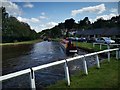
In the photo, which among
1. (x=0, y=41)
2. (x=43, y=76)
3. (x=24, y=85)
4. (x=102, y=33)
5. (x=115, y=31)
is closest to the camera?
(x=24, y=85)

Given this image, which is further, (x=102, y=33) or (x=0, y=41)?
(x=102, y=33)

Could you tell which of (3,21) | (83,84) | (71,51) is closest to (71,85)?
(83,84)

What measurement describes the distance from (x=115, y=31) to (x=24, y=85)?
82061mm

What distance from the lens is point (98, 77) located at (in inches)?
467

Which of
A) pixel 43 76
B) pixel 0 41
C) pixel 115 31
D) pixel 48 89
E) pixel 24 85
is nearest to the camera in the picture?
pixel 48 89

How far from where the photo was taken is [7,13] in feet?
343

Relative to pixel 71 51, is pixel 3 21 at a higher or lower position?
higher

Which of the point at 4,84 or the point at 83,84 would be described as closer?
the point at 83,84

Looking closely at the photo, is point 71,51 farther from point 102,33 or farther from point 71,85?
point 102,33

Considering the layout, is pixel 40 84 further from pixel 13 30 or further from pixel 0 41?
pixel 13 30

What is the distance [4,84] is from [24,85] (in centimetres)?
136

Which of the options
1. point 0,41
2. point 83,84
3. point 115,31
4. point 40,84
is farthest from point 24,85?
point 115,31

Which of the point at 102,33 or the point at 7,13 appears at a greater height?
the point at 7,13

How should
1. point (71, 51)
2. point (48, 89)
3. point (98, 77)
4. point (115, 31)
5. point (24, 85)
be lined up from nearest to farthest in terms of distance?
point (48, 89), point (98, 77), point (24, 85), point (71, 51), point (115, 31)
